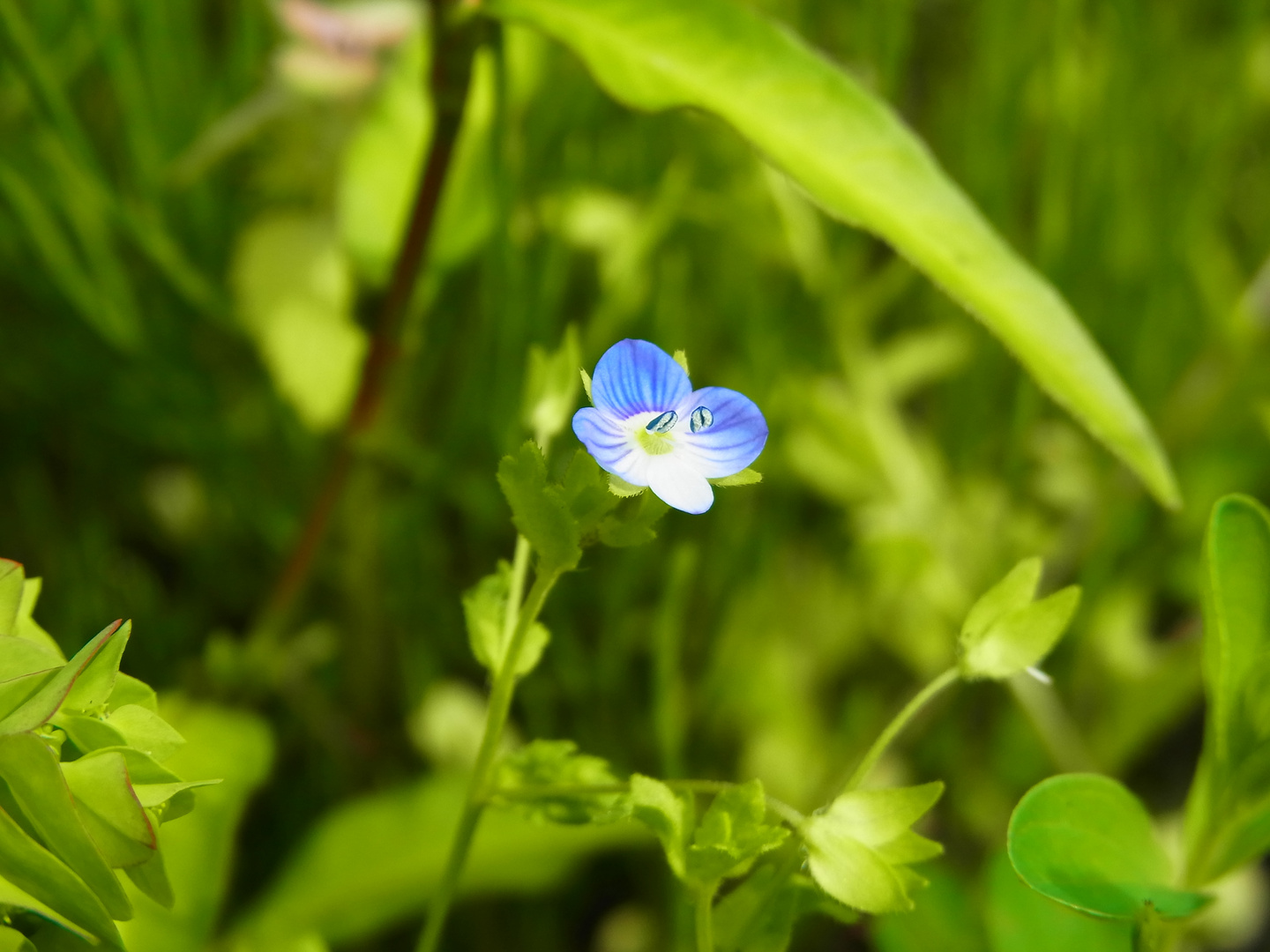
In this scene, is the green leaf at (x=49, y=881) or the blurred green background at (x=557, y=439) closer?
the green leaf at (x=49, y=881)

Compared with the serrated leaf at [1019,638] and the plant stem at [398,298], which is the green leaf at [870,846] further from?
the plant stem at [398,298]

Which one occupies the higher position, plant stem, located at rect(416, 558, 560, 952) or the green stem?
plant stem, located at rect(416, 558, 560, 952)

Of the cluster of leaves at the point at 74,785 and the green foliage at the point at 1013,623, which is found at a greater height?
the green foliage at the point at 1013,623

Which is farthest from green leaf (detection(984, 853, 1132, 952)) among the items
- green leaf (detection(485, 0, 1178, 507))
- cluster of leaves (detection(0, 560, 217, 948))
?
cluster of leaves (detection(0, 560, 217, 948))

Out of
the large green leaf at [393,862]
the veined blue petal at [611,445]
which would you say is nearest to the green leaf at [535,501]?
the veined blue petal at [611,445]

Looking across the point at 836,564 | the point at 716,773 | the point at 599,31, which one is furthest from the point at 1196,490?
the point at 599,31

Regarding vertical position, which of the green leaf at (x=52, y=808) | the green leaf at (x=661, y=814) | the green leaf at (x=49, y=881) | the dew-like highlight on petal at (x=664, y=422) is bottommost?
the green leaf at (x=49, y=881)

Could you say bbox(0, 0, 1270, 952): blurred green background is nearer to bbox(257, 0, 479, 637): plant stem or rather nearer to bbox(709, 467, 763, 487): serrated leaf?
bbox(257, 0, 479, 637): plant stem
